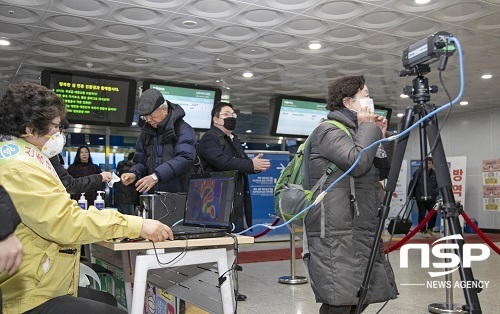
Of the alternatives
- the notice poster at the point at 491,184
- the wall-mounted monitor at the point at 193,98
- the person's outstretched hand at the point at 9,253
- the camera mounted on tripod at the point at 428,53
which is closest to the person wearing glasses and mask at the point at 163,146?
the camera mounted on tripod at the point at 428,53

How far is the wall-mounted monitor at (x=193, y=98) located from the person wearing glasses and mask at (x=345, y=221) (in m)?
4.92

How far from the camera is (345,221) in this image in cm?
220

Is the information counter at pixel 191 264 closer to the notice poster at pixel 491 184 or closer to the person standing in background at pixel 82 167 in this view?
the person standing in background at pixel 82 167

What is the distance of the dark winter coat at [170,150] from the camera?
309cm

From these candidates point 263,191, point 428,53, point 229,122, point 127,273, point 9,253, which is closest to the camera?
point 9,253

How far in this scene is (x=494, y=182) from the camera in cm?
1134

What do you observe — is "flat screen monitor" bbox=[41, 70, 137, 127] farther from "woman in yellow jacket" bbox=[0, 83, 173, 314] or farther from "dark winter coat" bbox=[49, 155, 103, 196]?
"woman in yellow jacket" bbox=[0, 83, 173, 314]

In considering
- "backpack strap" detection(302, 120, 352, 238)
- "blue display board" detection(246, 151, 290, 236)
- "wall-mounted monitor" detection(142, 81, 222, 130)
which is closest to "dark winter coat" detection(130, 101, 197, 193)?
"backpack strap" detection(302, 120, 352, 238)

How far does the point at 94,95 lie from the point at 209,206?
4614 millimetres

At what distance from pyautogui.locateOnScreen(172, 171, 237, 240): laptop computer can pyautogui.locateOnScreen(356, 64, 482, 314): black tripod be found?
65cm

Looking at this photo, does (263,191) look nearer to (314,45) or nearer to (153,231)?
(314,45)

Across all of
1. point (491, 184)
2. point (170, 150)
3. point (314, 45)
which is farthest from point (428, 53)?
point (491, 184)

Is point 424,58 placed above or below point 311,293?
above

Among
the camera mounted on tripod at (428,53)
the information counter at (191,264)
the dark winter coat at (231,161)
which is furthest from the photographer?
the dark winter coat at (231,161)
